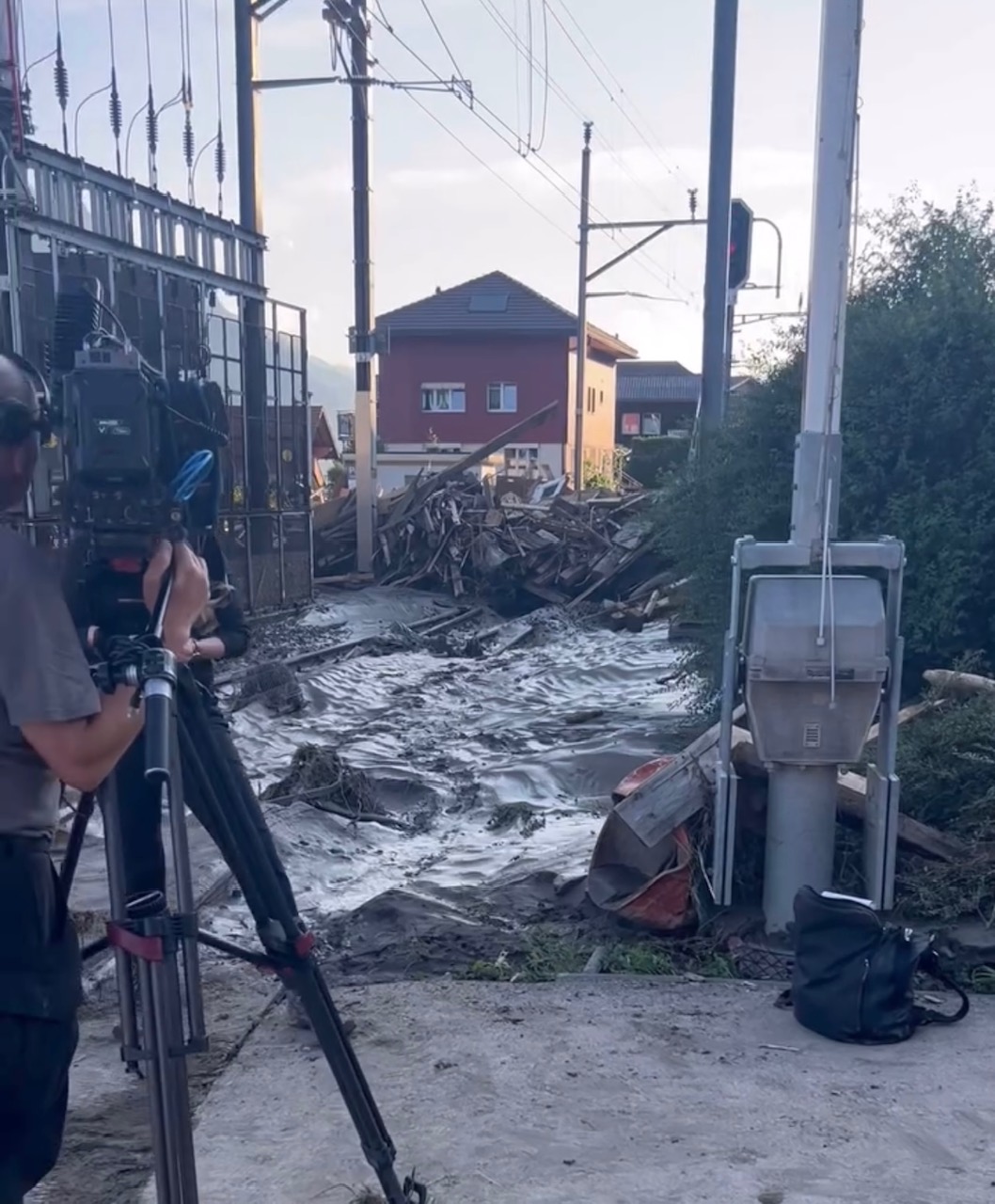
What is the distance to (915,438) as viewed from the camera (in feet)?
23.1

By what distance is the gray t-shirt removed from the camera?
191 cm

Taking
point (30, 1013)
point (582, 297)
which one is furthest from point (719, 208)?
point (582, 297)

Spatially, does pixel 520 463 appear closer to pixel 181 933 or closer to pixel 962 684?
pixel 962 684

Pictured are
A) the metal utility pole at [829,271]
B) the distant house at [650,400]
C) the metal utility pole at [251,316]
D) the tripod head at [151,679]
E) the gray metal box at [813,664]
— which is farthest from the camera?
the distant house at [650,400]

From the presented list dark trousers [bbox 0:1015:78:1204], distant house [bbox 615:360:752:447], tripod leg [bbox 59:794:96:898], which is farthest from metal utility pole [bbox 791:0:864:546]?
distant house [bbox 615:360:752:447]

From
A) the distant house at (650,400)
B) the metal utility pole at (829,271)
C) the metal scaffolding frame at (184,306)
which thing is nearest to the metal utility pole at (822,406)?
the metal utility pole at (829,271)

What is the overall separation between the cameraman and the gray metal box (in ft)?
8.09

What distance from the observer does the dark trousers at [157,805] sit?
7.38 feet

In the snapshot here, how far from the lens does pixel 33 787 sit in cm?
206

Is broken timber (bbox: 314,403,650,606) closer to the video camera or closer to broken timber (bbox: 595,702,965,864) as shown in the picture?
broken timber (bbox: 595,702,965,864)

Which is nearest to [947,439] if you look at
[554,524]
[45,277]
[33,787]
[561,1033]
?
[561,1033]

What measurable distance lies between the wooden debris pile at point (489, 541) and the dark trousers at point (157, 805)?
1463 cm

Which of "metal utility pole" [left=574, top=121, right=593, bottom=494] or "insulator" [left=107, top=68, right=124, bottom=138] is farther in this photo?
"metal utility pole" [left=574, top=121, right=593, bottom=494]

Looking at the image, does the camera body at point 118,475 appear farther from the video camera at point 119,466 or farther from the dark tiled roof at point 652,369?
the dark tiled roof at point 652,369
